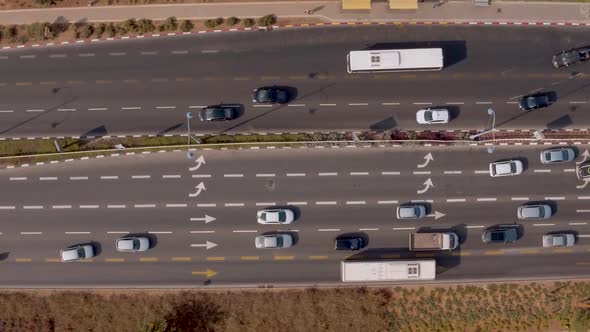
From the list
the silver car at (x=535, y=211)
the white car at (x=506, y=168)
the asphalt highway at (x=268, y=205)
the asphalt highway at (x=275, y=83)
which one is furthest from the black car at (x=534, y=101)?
the silver car at (x=535, y=211)

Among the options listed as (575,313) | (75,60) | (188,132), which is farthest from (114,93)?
(575,313)

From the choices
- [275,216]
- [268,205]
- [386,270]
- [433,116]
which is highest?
[433,116]

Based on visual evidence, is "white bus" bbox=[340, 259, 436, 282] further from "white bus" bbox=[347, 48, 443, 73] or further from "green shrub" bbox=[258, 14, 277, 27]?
"green shrub" bbox=[258, 14, 277, 27]

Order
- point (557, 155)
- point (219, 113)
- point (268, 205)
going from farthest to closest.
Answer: point (268, 205), point (557, 155), point (219, 113)

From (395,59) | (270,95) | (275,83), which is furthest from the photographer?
(275,83)

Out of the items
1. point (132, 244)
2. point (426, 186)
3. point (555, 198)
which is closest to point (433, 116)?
point (426, 186)

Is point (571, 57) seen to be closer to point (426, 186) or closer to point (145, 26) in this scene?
point (426, 186)

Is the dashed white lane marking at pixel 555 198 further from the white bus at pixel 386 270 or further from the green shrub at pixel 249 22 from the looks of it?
the green shrub at pixel 249 22

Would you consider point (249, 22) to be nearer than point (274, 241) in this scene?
No

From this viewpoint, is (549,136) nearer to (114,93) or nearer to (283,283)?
(283,283)
